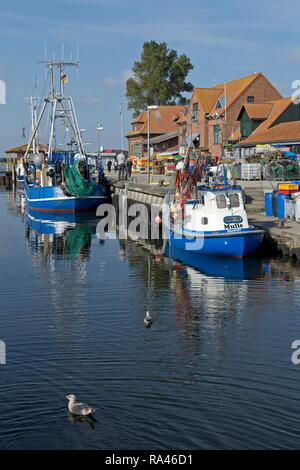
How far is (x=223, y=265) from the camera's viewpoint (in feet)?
87.1

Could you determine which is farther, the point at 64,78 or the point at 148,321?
the point at 64,78

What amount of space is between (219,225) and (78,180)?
22.2 metres

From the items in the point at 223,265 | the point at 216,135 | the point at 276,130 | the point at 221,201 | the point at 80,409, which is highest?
the point at 216,135

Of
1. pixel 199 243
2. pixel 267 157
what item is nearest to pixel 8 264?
pixel 199 243

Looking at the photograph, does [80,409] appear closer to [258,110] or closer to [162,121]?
[258,110]

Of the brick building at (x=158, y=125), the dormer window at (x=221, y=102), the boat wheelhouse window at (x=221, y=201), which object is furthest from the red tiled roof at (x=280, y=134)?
the brick building at (x=158, y=125)

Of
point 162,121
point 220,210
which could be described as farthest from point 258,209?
point 162,121

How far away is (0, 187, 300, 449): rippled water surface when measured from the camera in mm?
11422

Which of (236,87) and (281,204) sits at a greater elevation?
(236,87)

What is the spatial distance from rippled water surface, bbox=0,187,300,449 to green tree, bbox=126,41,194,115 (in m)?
80.5

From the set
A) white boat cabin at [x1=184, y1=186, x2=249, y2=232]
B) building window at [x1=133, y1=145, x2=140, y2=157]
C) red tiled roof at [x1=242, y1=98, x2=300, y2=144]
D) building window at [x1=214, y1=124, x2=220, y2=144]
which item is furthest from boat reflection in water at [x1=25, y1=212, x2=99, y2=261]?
building window at [x1=133, y1=145, x2=140, y2=157]

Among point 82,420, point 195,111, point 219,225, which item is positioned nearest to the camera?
point 82,420

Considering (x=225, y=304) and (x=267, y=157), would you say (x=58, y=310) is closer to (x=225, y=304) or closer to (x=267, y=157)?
(x=225, y=304)

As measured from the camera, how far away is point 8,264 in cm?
2852
